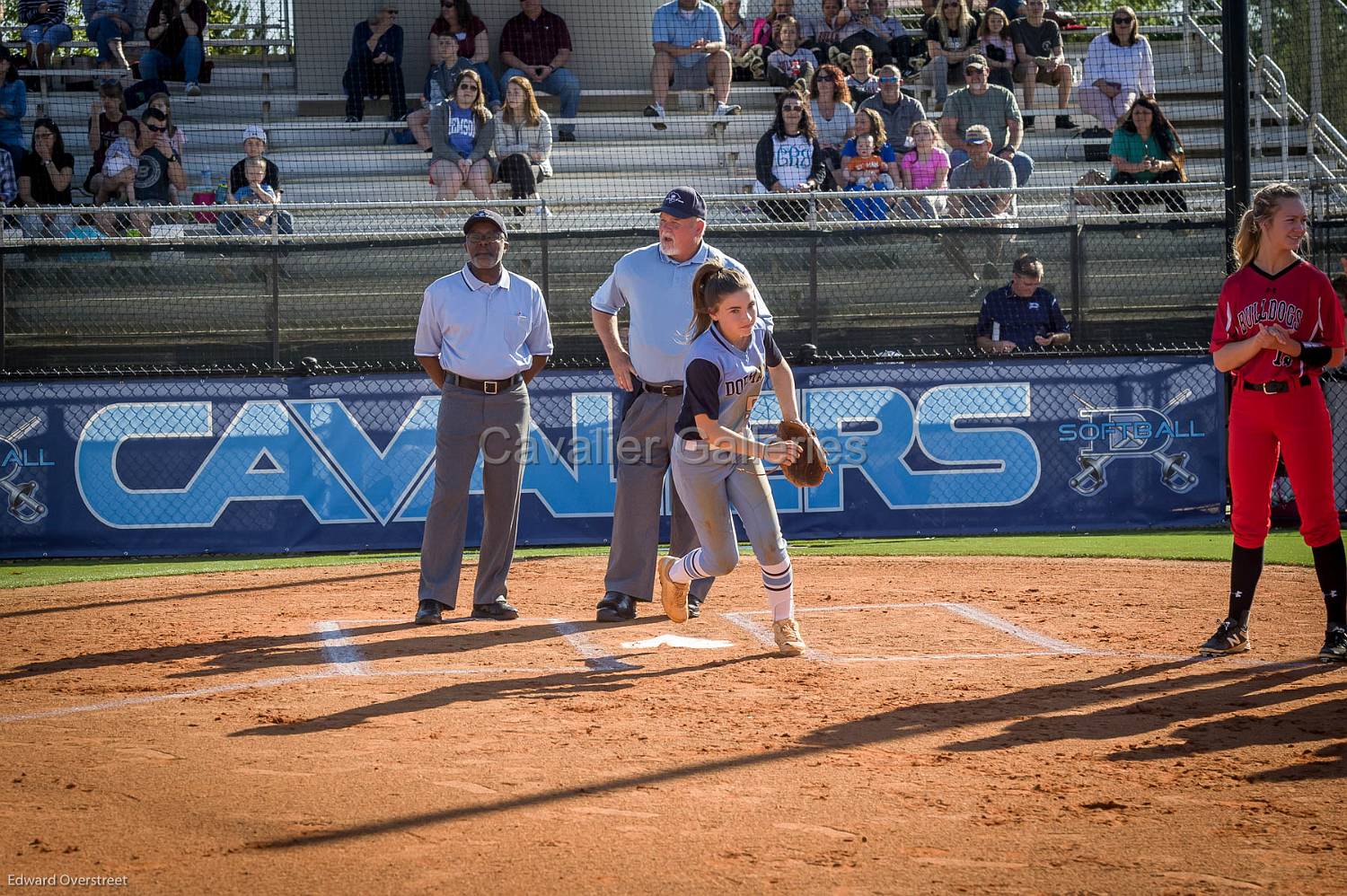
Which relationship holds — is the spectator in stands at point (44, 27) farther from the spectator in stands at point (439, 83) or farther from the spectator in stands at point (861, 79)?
the spectator in stands at point (861, 79)

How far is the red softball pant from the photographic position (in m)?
6.15

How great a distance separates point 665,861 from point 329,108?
15.1 meters

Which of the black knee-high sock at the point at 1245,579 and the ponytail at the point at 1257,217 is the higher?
the ponytail at the point at 1257,217

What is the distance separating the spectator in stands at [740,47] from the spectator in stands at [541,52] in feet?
6.79

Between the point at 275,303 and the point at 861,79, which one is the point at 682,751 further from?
the point at 861,79

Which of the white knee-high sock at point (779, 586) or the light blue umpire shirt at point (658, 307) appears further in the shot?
the light blue umpire shirt at point (658, 307)

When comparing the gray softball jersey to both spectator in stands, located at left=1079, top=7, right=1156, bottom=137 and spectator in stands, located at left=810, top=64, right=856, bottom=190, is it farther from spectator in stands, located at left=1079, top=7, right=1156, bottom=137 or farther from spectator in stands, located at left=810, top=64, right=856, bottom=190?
spectator in stands, located at left=1079, top=7, right=1156, bottom=137

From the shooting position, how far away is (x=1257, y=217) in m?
6.26

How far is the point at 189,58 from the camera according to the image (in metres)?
16.8

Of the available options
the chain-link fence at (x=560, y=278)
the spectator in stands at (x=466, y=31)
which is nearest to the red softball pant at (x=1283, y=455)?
the chain-link fence at (x=560, y=278)

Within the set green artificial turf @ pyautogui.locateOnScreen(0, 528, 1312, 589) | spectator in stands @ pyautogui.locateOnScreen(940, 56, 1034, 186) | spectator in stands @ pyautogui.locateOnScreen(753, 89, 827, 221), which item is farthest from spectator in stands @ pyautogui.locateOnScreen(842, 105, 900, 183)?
green artificial turf @ pyautogui.locateOnScreen(0, 528, 1312, 589)

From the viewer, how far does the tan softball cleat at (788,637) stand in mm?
6562

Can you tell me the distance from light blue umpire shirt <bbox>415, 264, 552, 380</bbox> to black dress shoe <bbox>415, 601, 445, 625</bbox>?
4.38 feet

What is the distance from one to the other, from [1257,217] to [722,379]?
262 cm
